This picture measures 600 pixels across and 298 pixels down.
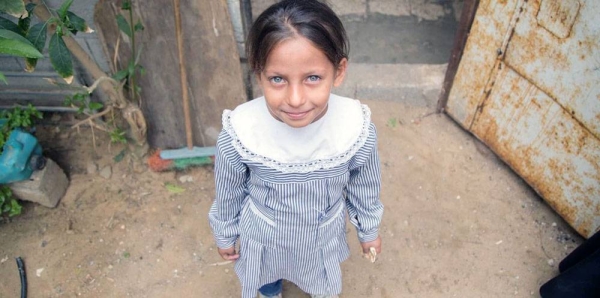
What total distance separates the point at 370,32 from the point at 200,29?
6.28 ft

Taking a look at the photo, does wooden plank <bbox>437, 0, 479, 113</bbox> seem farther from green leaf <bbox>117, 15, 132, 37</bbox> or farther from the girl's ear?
green leaf <bbox>117, 15, 132, 37</bbox>

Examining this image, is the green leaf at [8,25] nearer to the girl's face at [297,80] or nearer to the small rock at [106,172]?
the girl's face at [297,80]

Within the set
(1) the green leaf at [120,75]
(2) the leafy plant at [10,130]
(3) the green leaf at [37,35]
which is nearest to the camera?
(3) the green leaf at [37,35]

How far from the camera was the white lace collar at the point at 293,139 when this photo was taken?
5.06ft

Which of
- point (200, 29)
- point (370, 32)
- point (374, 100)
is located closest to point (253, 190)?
point (200, 29)

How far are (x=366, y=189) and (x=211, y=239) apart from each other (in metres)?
1.41

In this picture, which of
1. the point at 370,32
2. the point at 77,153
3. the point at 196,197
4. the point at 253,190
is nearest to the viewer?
the point at 253,190

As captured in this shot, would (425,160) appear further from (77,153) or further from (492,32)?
(77,153)

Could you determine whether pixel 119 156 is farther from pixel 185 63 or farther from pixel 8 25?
pixel 8 25

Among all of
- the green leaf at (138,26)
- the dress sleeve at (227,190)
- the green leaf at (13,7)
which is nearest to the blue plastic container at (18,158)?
the green leaf at (138,26)

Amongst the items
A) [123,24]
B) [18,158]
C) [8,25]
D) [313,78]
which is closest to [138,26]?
[123,24]

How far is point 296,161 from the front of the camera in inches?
61.4

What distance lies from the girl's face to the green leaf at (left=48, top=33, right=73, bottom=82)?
3.75 feet

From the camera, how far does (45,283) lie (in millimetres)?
2703
